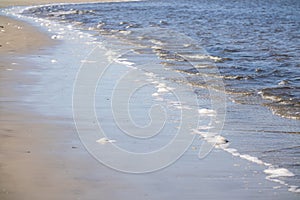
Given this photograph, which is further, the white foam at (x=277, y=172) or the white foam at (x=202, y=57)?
the white foam at (x=202, y=57)

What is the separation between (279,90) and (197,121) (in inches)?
114

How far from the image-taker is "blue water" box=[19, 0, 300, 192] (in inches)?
263

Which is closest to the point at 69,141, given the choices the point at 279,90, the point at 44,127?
the point at 44,127

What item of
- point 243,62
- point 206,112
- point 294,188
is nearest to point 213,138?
point 206,112

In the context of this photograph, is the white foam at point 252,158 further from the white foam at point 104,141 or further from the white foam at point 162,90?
the white foam at point 162,90

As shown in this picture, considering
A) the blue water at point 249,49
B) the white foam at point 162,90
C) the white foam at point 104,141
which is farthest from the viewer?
the blue water at point 249,49

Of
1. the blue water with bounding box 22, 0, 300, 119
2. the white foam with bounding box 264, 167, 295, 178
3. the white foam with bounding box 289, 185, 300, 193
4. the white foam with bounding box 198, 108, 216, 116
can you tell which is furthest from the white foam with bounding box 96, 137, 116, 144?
the blue water with bounding box 22, 0, 300, 119

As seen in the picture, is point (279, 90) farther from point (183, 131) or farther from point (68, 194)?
point (68, 194)

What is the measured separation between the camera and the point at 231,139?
6.53 metres

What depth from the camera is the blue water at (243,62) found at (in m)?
6.67

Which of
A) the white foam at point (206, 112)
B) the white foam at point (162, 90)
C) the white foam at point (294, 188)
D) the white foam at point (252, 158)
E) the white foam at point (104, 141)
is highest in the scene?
the white foam at point (294, 188)

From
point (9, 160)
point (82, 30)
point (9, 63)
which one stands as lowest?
point (82, 30)

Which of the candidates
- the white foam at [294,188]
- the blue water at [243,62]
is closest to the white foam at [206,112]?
the blue water at [243,62]

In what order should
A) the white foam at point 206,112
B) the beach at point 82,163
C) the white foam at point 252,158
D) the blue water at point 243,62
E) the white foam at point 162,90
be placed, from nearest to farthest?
1. the beach at point 82,163
2. the white foam at point 252,158
3. the blue water at point 243,62
4. the white foam at point 206,112
5. the white foam at point 162,90
